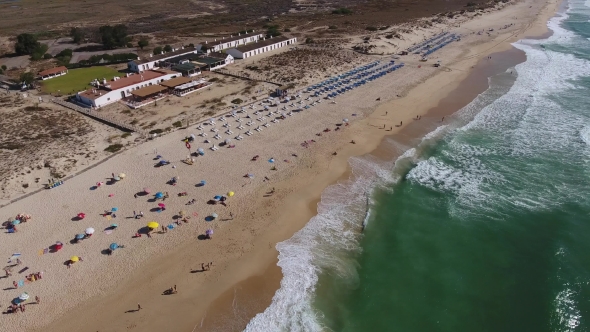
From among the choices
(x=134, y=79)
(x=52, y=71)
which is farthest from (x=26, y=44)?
(x=134, y=79)

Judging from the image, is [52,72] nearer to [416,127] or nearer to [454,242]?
[416,127]

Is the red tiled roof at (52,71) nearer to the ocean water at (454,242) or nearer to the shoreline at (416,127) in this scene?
the shoreline at (416,127)

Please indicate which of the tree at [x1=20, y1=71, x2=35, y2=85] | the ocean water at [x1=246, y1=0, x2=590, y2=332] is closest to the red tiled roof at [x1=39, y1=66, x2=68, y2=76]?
the tree at [x1=20, y1=71, x2=35, y2=85]

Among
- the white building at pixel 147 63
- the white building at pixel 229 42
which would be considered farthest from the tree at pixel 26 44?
the white building at pixel 229 42

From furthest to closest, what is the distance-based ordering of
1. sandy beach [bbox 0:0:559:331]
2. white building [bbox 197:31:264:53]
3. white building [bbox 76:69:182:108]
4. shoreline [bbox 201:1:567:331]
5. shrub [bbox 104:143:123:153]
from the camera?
white building [bbox 197:31:264:53] → white building [bbox 76:69:182:108] → shrub [bbox 104:143:123:153] → shoreline [bbox 201:1:567:331] → sandy beach [bbox 0:0:559:331]

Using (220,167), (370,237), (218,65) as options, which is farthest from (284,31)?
(370,237)

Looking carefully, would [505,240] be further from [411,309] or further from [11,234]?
[11,234]

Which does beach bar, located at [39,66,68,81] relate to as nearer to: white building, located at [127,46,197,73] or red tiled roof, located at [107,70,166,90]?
white building, located at [127,46,197,73]
